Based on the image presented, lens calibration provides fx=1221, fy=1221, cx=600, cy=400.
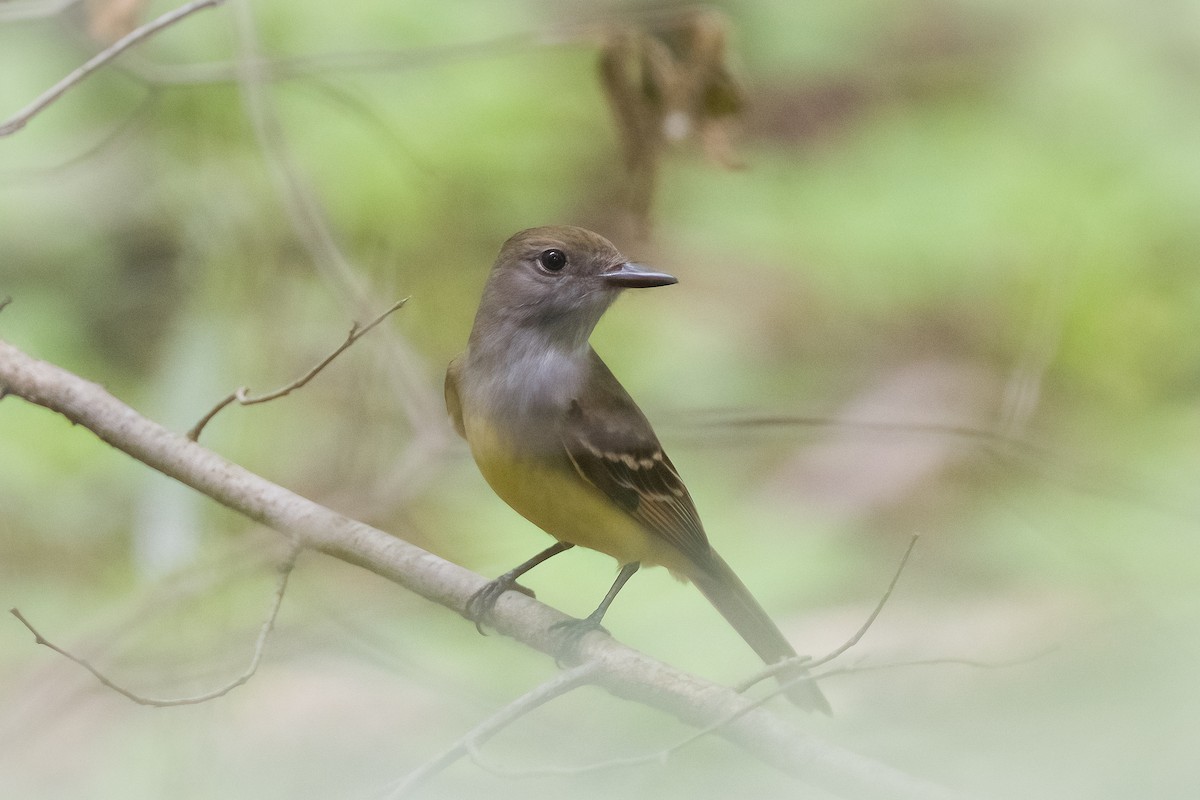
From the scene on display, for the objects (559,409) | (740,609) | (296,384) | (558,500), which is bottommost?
(740,609)

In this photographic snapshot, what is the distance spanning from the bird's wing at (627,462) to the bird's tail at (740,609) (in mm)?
36

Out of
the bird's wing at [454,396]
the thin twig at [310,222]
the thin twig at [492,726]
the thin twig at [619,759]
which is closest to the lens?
the thin twig at [619,759]

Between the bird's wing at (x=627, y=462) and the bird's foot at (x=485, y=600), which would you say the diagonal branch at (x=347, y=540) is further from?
the bird's wing at (x=627, y=462)

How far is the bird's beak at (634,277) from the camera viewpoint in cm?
154

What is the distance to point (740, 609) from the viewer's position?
1.91 metres

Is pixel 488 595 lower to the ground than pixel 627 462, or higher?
lower

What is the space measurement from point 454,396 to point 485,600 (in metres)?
0.31

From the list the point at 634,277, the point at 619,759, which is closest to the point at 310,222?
the point at 634,277

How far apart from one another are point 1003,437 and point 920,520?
70 centimetres

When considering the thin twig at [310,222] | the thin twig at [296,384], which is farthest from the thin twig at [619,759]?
the thin twig at [310,222]

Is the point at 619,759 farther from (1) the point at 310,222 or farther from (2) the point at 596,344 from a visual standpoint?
(1) the point at 310,222

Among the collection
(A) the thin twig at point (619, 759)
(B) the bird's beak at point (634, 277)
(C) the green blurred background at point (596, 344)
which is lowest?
(C) the green blurred background at point (596, 344)

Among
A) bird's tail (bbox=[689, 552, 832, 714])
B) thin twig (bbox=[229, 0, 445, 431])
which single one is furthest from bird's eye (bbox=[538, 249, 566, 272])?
thin twig (bbox=[229, 0, 445, 431])

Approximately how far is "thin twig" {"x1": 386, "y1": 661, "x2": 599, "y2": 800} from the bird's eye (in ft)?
1.79
